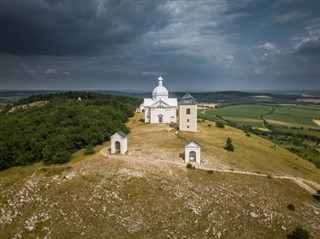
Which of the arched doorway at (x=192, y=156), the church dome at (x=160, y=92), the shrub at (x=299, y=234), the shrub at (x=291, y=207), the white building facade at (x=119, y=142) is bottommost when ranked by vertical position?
the shrub at (x=299, y=234)

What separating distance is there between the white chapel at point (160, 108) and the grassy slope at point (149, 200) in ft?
80.6

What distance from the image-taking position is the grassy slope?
112 feet

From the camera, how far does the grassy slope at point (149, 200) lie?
34.2 metres

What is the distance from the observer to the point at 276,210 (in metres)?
37.8

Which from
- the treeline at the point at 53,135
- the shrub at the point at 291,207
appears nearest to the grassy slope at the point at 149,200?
the shrub at the point at 291,207

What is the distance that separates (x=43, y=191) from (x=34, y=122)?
2949 cm

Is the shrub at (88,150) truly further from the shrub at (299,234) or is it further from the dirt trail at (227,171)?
the shrub at (299,234)

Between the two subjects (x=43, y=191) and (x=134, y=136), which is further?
(x=134, y=136)

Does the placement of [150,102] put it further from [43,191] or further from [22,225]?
[22,225]

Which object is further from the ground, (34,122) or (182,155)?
(34,122)

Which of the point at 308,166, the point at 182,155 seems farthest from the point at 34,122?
the point at 308,166

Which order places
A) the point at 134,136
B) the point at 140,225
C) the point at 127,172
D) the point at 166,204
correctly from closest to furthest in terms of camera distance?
the point at 140,225
the point at 166,204
the point at 127,172
the point at 134,136

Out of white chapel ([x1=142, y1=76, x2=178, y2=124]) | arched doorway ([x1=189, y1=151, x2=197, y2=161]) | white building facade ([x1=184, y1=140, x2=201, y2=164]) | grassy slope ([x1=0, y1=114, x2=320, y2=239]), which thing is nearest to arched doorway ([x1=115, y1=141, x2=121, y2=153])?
grassy slope ([x1=0, y1=114, x2=320, y2=239])

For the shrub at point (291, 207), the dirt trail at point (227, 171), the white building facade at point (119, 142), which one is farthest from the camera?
the white building facade at point (119, 142)
